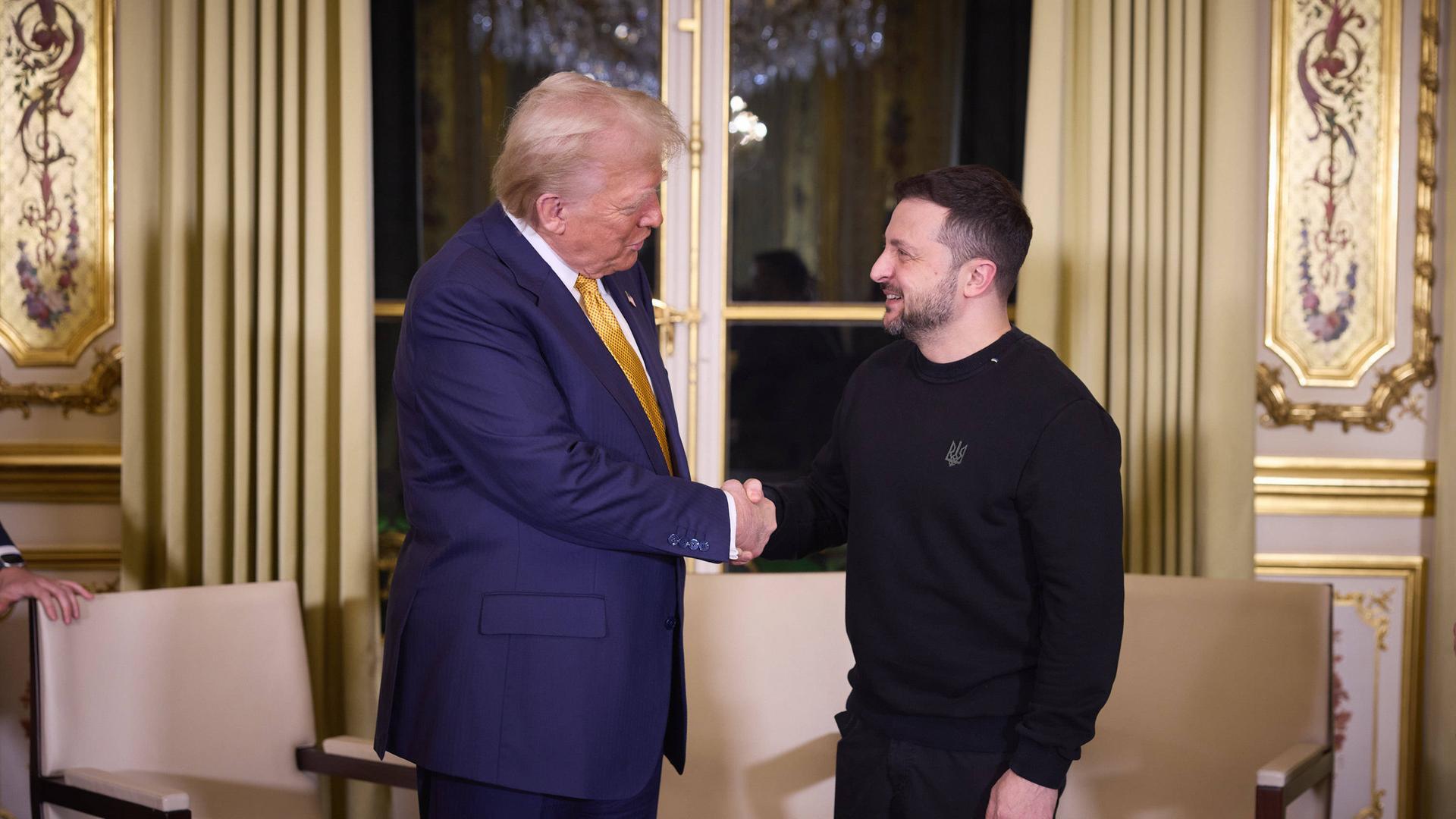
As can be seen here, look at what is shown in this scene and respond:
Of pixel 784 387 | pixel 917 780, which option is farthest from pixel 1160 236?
pixel 917 780

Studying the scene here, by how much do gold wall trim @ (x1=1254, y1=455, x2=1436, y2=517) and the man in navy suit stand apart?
2022 millimetres

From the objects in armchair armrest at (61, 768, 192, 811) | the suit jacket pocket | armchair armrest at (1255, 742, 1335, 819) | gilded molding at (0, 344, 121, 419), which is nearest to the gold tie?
the suit jacket pocket

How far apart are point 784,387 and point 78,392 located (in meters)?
1.89

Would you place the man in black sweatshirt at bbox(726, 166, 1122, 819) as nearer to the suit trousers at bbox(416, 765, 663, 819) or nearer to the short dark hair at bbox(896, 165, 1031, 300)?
the short dark hair at bbox(896, 165, 1031, 300)

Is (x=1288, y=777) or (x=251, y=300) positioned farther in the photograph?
(x=251, y=300)

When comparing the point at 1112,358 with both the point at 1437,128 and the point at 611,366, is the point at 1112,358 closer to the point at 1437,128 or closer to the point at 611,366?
the point at 1437,128

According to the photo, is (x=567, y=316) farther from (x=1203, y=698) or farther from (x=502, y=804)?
(x=1203, y=698)

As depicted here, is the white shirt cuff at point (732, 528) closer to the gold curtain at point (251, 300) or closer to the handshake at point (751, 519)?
the handshake at point (751, 519)

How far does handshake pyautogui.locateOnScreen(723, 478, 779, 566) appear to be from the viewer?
1.84 m

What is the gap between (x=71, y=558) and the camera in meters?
3.27

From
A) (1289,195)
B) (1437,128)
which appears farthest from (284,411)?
(1437,128)

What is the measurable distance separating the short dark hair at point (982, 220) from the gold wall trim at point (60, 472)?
95.2 inches

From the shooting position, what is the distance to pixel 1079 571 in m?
1.67

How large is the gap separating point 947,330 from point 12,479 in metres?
2.61
